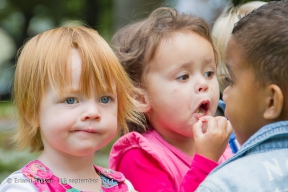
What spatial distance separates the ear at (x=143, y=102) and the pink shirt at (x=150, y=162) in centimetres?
15

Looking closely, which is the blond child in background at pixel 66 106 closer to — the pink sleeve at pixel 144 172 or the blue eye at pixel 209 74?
the pink sleeve at pixel 144 172

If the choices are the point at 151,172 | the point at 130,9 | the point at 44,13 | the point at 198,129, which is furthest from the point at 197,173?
the point at 44,13

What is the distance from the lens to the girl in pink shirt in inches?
119

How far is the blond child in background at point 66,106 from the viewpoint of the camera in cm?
264

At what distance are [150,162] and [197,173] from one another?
1.32 feet

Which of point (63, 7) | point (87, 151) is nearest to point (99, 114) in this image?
point (87, 151)

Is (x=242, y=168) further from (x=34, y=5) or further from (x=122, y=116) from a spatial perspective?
(x=34, y=5)

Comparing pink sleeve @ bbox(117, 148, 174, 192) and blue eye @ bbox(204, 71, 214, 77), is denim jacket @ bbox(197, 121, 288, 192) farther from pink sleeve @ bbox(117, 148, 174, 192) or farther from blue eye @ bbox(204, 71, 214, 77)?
blue eye @ bbox(204, 71, 214, 77)

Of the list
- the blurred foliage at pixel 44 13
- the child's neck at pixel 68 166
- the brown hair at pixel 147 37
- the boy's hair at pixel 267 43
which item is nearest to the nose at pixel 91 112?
the child's neck at pixel 68 166

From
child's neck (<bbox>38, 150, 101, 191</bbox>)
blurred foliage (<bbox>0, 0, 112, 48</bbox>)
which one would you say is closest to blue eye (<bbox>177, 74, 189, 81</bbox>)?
child's neck (<bbox>38, 150, 101, 191</bbox>)

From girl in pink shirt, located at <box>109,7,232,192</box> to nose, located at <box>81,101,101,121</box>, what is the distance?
483 millimetres

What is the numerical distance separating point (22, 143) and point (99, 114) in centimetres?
48

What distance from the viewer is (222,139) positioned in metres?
2.80

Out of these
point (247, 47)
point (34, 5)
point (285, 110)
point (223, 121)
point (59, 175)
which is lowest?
point (34, 5)
